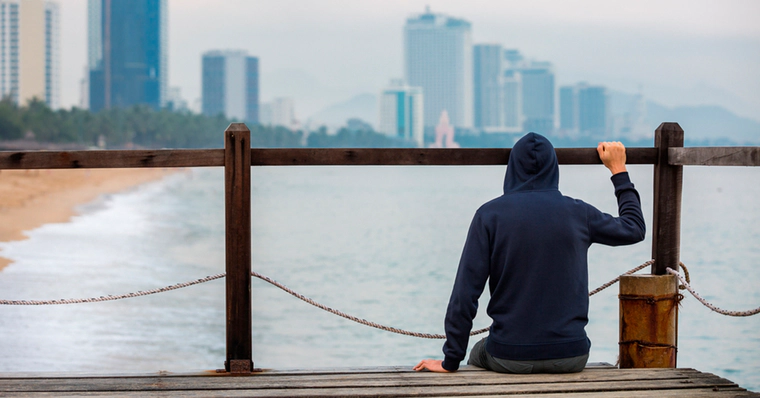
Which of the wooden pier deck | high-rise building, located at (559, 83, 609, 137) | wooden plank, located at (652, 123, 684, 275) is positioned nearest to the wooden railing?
wooden plank, located at (652, 123, 684, 275)

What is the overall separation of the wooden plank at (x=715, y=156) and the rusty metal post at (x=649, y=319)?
0.60m

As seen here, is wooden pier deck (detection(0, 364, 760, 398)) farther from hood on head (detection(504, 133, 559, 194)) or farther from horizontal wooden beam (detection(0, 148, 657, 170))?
horizontal wooden beam (detection(0, 148, 657, 170))

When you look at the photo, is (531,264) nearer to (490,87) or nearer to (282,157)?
(282,157)

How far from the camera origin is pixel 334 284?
2186 centimetres

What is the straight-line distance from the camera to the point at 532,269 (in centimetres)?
309

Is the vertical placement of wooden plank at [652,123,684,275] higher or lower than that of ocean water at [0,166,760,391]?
higher

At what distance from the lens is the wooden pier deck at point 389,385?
3.00 m

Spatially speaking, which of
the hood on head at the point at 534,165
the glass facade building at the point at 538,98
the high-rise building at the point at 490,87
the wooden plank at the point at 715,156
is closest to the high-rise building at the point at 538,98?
the glass facade building at the point at 538,98

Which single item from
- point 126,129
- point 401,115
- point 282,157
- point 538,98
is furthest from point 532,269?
point 538,98

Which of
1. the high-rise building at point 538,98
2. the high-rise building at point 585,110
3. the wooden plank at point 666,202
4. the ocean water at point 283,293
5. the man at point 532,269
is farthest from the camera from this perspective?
the high-rise building at point 538,98

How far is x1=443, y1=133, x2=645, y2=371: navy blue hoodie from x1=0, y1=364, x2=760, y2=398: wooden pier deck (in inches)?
5.7

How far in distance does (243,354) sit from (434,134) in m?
169

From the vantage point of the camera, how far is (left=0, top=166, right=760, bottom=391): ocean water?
11.6 m

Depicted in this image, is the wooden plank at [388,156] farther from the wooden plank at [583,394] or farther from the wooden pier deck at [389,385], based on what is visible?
the wooden plank at [583,394]
